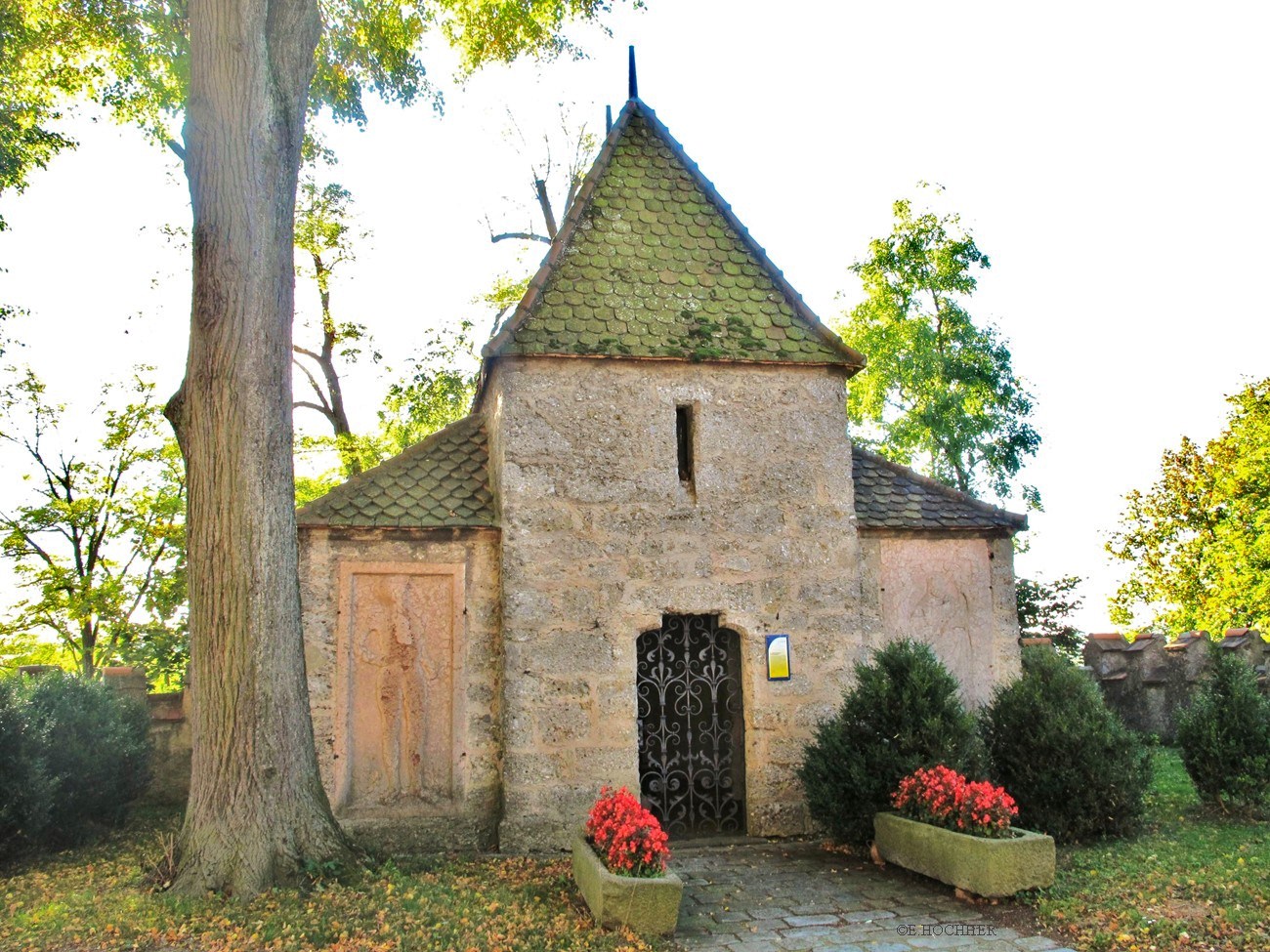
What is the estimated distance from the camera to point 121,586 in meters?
18.5

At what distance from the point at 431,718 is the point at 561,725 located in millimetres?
1286

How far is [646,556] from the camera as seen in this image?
8.93 meters

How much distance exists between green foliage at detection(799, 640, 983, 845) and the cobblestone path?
49 cm

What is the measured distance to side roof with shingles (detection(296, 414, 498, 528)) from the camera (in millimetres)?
8898

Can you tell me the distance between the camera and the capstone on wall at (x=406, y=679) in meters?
8.52

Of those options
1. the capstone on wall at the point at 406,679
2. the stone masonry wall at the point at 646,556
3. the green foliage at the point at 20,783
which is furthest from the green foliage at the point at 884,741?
the green foliage at the point at 20,783

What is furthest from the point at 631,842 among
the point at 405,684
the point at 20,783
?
the point at 20,783

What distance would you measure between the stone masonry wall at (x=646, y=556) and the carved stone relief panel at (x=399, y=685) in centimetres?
69

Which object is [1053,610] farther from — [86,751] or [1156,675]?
[86,751]

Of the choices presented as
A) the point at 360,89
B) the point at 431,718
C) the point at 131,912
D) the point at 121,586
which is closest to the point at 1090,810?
the point at 431,718

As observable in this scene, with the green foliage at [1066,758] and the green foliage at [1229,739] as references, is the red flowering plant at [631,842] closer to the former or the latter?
the green foliage at [1066,758]

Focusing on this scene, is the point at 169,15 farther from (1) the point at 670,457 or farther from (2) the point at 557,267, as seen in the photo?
(1) the point at 670,457

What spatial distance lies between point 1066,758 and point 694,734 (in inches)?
138

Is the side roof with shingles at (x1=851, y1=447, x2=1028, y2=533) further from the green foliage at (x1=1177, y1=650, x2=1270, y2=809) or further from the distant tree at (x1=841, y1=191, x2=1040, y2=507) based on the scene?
the distant tree at (x1=841, y1=191, x2=1040, y2=507)
